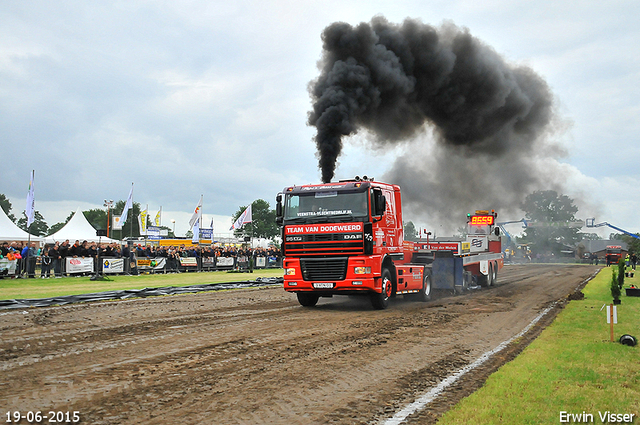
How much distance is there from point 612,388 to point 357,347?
11.7 feet

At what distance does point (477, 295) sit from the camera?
17750 mm

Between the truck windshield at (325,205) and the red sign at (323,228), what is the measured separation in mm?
219

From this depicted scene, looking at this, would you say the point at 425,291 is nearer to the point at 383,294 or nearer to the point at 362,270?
the point at 383,294

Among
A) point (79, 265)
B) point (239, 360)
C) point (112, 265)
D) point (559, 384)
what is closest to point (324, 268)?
point (239, 360)

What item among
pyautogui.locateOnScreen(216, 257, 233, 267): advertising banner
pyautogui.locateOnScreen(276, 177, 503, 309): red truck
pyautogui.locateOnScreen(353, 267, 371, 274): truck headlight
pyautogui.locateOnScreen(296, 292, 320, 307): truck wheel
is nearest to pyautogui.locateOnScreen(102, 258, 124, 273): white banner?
pyautogui.locateOnScreen(216, 257, 233, 267): advertising banner

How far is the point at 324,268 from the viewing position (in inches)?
484

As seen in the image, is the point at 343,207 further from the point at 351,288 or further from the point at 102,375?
the point at 102,375

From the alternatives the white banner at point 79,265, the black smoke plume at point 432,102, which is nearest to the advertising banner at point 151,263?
the white banner at point 79,265

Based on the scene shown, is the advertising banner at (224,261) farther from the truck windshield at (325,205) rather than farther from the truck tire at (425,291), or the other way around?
the truck windshield at (325,205)

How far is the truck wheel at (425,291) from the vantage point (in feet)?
51.3

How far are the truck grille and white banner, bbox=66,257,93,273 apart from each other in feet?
48.5

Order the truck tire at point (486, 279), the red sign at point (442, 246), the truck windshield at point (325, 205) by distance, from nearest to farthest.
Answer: the truck windshield at point (325, 205)
the red sign at point (442, 246)
the truck tire at point (486, 279)

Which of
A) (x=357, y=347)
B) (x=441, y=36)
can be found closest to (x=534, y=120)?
(x=441, y=36)

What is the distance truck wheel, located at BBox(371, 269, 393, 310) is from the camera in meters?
12.6
